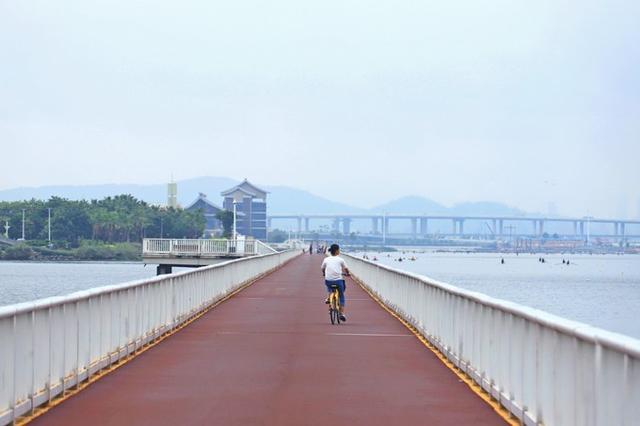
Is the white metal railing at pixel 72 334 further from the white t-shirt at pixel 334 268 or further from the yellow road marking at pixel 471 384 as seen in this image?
the yellow road marking at pixel 471 384

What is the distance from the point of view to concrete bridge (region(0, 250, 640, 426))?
11797mm

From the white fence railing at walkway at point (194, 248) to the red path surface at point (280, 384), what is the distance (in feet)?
227

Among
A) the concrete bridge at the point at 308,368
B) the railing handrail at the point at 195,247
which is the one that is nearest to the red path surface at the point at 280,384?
the concrete bridge at the point at 308,368

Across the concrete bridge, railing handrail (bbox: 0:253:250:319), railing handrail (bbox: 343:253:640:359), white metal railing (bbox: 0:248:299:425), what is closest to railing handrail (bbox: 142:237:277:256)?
white metal railing (bbox: 0:248:299:425)

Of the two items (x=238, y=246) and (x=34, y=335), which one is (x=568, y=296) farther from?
(x=34, y=335)

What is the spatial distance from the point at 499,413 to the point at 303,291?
116 ft

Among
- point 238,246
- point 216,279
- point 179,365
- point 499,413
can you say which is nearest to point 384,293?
point 216,279

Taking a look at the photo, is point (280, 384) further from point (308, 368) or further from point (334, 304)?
point (334, 304)

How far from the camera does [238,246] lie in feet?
328

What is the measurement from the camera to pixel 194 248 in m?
99.8

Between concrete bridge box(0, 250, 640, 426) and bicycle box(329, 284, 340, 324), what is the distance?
2727mm

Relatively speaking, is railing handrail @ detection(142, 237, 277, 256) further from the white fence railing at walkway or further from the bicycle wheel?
the bicycle wheel

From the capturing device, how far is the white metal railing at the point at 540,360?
9648 millimetres

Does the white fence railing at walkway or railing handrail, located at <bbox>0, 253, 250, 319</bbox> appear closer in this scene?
railing handrail, located at <bbox>0, 253, 250, 319</bbox>
